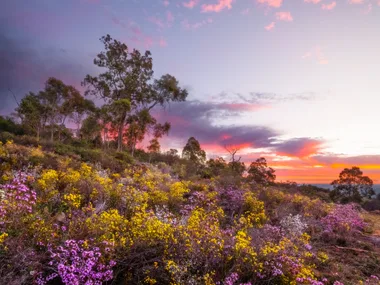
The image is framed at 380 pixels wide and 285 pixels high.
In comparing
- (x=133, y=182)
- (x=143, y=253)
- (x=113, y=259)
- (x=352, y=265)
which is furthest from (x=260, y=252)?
(x=133, y=182)

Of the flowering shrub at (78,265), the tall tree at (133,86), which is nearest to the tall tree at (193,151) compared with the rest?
the tall tree at (133,86)

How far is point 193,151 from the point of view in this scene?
123 feet

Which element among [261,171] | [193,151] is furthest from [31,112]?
[261,171]

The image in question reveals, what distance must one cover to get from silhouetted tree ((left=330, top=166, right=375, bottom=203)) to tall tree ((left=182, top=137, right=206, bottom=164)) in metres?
17.0

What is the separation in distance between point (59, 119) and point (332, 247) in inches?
2000

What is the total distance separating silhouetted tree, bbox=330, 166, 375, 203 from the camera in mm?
26078

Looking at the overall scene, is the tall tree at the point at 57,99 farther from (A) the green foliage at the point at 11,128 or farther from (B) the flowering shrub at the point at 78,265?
(B) the flowering shrub at the point at 78,265

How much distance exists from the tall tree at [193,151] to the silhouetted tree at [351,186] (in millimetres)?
16976

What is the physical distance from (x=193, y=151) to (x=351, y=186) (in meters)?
19.9

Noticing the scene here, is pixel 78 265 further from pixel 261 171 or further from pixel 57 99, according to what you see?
pixel 57 99

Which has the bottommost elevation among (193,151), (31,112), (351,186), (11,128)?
(351,186)

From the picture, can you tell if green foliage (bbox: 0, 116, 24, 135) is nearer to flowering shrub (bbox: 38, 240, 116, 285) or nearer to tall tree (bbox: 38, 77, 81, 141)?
tall tree (bbox: 38, 77, 81, 141)

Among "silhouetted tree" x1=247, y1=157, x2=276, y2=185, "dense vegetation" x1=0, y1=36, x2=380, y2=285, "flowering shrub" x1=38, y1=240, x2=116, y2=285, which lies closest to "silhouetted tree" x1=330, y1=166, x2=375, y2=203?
"silhouetted tree" x1=247, y1=157, x2=276, y2=185

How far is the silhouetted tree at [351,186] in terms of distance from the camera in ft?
85.6
